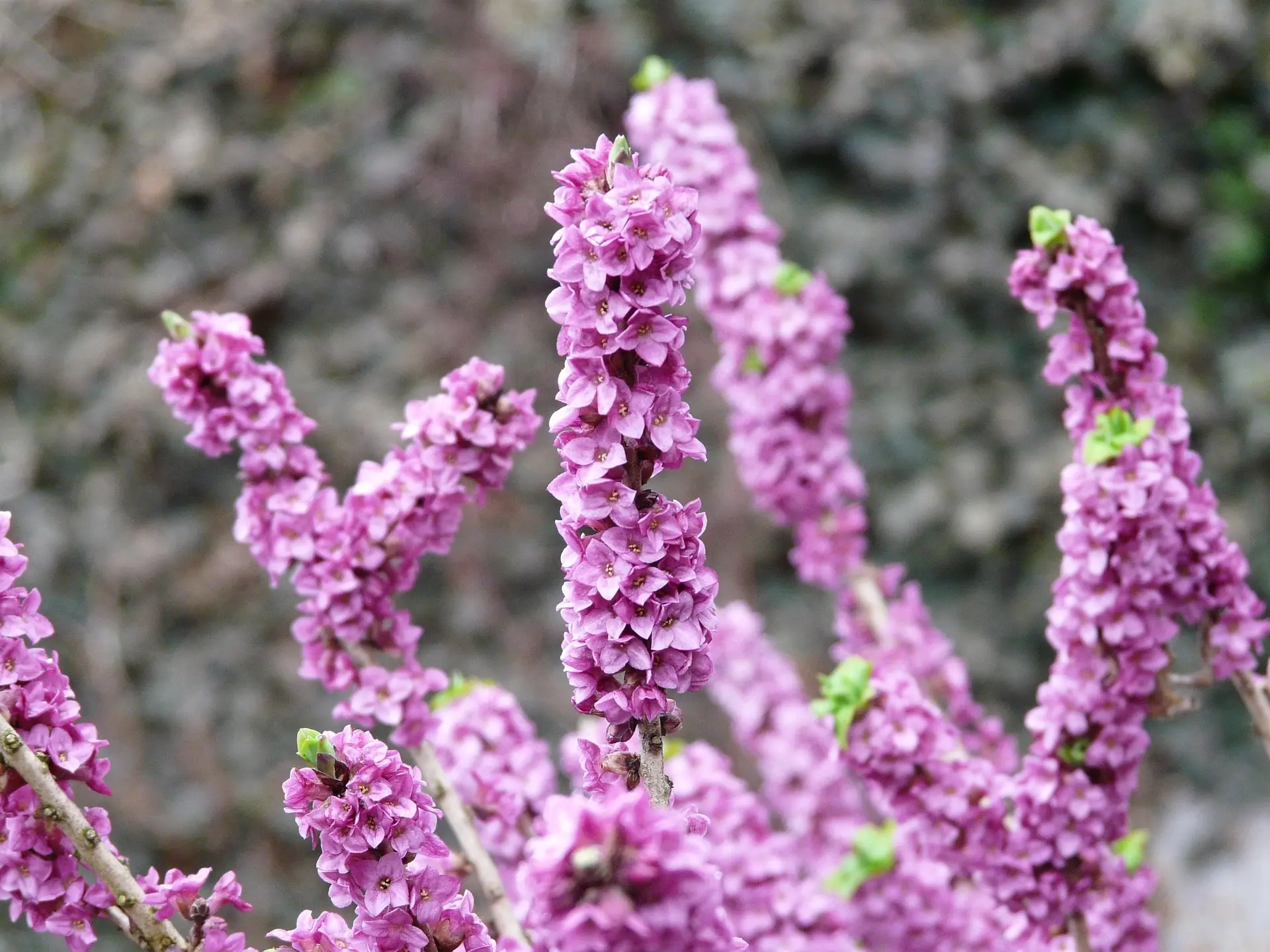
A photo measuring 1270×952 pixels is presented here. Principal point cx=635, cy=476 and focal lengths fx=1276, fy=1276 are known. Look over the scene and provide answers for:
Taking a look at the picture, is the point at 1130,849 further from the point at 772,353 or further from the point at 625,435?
the point at 625,435

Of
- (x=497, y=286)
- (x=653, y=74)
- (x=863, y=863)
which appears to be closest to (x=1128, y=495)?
(x=863, y=863)

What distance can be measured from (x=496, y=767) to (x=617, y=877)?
717 millimetres

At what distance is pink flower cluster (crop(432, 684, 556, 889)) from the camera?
1374 mm

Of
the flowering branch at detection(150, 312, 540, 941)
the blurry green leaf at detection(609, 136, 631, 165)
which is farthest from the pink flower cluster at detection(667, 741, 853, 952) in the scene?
the blurry green leaf at detection(609, 136, 631, 165)

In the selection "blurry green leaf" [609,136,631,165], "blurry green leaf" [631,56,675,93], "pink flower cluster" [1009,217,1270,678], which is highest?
"blurry green leaf" [631,56,675,93]

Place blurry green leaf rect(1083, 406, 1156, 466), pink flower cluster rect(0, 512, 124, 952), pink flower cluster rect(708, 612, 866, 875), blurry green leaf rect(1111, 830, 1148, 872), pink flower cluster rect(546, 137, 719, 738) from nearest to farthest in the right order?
pink flower cluster rect(546, 137, 719, 738) < pink flower cluster rect(0, 512, 124, 952) < blurry green leaf rect(1083, 406, 1156, 466) < blurry green leaf rect(1111, 830, 1148, 872) < pink flower cluster rect(708, 612, 866, 875)

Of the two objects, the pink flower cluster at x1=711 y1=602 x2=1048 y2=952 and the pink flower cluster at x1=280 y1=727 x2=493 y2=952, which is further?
the pink flower cluster at x1=711 y1=602 x2=1048 y2=952

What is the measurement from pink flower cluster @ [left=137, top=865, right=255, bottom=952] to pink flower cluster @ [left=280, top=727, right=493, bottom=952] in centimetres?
9

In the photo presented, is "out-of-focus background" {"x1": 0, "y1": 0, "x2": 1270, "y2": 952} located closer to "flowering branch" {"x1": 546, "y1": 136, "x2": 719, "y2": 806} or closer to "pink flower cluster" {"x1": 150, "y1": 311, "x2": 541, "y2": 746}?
"pink flower cluster" {"x1": 150, "y1": 311, "x2": 541, "y2": 746}

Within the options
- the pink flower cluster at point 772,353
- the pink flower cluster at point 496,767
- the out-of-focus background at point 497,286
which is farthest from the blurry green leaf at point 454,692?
the out-of-focus background at point 497,286

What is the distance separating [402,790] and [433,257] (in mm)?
2931

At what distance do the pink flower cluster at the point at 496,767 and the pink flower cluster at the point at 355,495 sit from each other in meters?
0.12

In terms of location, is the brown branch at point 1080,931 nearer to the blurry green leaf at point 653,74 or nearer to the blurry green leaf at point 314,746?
the blurry green leaf at point 314,746

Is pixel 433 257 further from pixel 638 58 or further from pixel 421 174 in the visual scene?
pixel 638 58
